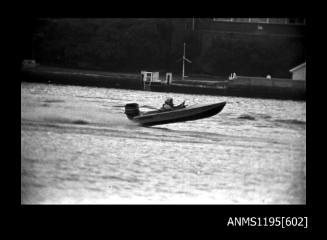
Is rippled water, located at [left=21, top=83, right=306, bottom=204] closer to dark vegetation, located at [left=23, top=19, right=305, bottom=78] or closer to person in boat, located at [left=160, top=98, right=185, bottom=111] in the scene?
person in boat, located at [left=160, top=98, right=185, bottom=111]

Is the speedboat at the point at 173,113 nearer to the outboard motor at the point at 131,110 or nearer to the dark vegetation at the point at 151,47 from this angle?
the outboard motor at the point at 131,110

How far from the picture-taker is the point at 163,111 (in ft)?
22.5

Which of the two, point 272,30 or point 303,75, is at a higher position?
point 272,30

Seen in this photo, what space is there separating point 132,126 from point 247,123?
1249mm

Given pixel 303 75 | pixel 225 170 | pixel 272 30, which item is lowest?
pixel 225 170

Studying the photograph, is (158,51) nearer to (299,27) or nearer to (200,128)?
(200,128)

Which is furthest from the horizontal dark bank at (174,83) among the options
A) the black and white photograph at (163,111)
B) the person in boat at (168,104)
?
the person in boat at (168,104)

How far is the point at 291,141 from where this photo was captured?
6.23 meters

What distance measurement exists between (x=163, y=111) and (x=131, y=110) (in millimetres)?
368

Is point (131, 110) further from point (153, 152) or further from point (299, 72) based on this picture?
point (299, 72)

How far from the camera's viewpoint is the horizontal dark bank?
6629 mm
